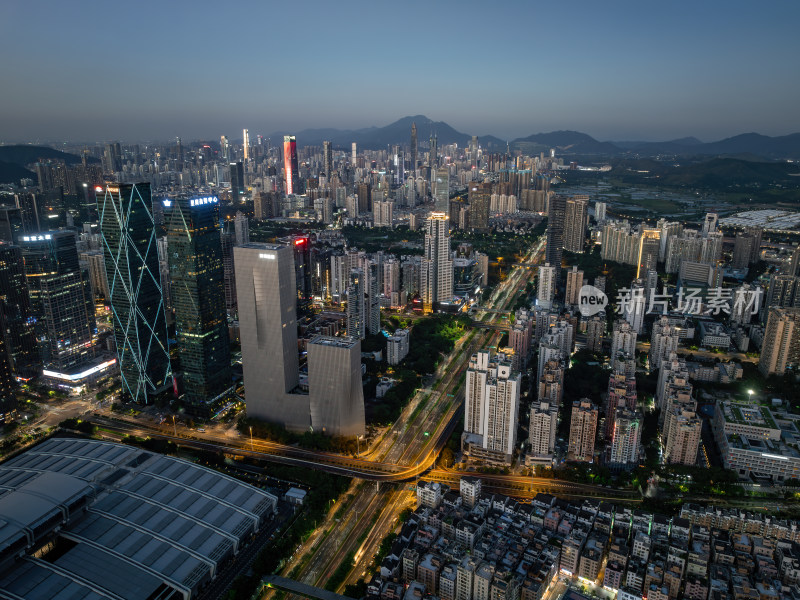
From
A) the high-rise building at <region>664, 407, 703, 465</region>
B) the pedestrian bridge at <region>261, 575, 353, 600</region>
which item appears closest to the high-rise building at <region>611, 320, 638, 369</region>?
the high-rise building at <region>664, 407, 703, 465</region>

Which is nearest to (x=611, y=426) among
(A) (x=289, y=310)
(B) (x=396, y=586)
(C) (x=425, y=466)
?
(C) (x=425, y=466)

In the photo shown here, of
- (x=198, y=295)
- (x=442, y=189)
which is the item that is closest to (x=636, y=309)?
(x=198, y=295)

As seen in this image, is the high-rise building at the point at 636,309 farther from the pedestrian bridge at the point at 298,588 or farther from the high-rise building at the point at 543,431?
the pedestrian bridge at the point at 298,588

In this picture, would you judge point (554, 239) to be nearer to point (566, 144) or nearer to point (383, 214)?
point (383, 214)

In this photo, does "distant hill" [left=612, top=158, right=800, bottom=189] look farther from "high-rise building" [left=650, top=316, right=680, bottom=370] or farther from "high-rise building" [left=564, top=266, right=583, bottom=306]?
"high-rise building" [left=650, top=316, right=680, bottom=370]

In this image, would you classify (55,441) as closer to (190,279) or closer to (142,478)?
(142,478)
